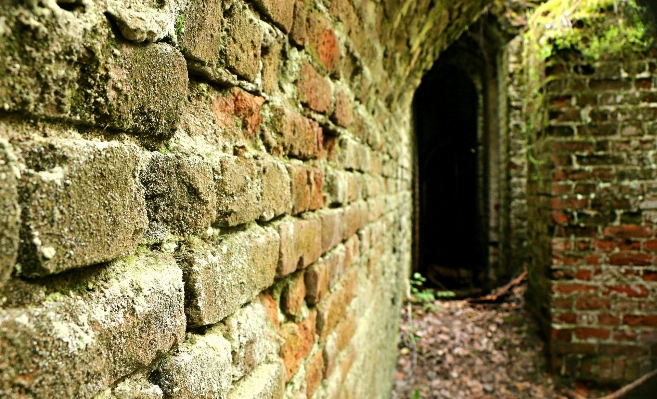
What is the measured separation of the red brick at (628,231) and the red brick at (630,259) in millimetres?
153

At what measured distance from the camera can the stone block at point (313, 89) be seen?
1098 millimetres

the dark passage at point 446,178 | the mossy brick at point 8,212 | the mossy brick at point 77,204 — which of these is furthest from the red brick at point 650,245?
the dark passage at point 446,178

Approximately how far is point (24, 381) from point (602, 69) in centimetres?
420

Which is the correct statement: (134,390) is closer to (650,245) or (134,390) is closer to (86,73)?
(86,73)

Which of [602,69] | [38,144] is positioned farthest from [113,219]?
[602,69]

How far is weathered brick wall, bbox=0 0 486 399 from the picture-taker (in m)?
0.38

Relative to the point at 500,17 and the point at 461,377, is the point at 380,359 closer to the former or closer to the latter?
the point at 461,377

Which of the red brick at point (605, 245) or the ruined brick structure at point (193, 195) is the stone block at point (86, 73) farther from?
the red brick at point (605, 245)

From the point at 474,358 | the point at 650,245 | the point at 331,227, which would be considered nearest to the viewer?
the point at 331,227

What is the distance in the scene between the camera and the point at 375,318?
8.13ft

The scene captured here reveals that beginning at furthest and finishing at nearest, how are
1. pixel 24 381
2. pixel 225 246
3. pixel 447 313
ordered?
pixel 447 313
pixel 225 246
pixel 24 381

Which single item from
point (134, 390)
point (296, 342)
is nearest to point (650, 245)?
point (296, 342)

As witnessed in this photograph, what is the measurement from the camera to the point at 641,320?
367cm

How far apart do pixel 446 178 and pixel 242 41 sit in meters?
9.28
